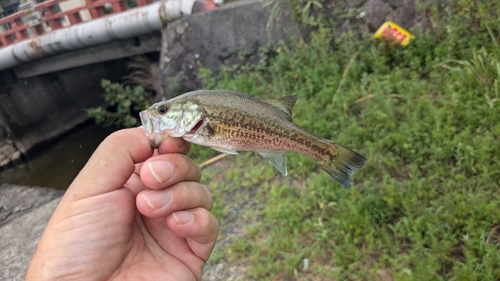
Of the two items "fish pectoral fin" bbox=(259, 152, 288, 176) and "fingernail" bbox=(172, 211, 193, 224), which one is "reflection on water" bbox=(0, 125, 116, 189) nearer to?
"fingernail" bbox=(172, 211, 193, 224)

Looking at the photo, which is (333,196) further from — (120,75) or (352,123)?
(120,75)

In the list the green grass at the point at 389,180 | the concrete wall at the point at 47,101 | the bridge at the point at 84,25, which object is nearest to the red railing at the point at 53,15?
the bridge at the point at 84,25

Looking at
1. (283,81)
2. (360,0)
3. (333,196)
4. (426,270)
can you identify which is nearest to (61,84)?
(283,81)

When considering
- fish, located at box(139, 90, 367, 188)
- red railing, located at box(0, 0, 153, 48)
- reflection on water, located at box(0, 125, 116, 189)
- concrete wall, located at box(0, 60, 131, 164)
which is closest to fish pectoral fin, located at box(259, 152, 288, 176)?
fish, located at box(139, 90, 367, 188)

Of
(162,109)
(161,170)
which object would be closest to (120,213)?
(161,170)

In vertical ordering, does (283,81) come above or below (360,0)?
below
